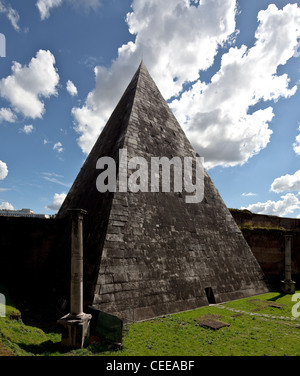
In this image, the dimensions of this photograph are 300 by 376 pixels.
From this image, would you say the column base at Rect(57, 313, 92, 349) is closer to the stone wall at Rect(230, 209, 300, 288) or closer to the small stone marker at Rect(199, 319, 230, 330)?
the small stone marker at Rect(199, 319, 230, 330)

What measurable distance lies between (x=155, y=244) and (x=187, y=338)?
10.9 ft

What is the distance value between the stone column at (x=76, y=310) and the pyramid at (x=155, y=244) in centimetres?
98

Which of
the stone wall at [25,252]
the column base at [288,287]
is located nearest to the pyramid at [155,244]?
the column base at [288,287]

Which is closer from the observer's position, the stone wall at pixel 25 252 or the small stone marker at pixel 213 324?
the small stone marker at pixel 213 324

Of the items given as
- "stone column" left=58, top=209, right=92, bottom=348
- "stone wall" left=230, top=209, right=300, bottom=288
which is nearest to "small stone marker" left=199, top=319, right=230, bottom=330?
"stone column" left=58, top=209, right=92, bottom=348

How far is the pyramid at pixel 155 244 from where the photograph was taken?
6.95 m

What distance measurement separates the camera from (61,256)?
10.5 meters

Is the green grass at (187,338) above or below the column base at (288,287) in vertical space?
above

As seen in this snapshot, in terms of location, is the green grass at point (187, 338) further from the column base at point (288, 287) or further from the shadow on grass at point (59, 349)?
the column base at point (288, 287)

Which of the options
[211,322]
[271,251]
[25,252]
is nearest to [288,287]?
[271,251]

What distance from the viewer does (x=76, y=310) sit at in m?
5.29

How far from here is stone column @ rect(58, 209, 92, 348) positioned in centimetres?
497
